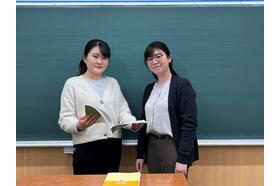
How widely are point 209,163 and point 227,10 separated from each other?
4.03 feet

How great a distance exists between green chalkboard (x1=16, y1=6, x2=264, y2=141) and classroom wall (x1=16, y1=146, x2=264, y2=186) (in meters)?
0.16

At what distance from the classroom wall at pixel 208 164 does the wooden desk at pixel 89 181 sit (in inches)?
28.8

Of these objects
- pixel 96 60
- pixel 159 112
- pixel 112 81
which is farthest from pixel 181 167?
pixel 96 60

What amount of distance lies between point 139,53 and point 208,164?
3.48ft

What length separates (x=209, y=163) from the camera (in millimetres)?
2486

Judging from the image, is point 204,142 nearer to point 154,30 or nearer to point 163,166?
point 163,166

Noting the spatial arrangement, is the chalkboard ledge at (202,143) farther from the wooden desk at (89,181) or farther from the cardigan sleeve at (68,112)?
the wooden desk at (89,181)

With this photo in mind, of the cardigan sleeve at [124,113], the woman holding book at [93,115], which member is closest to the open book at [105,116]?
the woman holding book at [93,115]

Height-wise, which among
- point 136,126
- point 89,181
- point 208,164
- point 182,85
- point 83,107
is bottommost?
point 208,164

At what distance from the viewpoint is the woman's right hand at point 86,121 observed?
197cm

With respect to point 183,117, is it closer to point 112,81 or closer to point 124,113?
point 124,113

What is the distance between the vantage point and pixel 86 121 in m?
1.98

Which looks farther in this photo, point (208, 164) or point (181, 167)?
point (208, 164)
